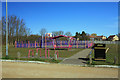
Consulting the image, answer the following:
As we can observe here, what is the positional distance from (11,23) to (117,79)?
47672 mm

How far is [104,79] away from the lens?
A: 279 inches

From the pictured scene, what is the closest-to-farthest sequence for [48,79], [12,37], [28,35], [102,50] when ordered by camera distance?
[48,79]
[102,50]
[12,37]
[28,35]

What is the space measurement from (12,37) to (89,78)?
152ft

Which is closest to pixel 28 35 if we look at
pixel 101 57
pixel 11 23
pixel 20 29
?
pixel 20 29

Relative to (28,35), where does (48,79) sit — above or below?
below

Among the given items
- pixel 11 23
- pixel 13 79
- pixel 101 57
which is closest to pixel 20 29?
pixel 11 23

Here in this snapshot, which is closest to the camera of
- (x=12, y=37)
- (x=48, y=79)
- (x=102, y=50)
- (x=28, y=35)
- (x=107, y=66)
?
(x=48, y=79)

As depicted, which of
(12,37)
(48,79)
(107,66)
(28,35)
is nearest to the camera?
(48,79)

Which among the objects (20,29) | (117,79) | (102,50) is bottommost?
(117,79)

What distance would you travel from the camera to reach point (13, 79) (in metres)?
6.95

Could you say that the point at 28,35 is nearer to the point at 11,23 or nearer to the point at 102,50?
the point at 11,23

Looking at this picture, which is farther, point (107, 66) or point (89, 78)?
point (107, 66)

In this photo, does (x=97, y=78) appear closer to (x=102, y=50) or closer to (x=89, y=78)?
(x=89, y=78)

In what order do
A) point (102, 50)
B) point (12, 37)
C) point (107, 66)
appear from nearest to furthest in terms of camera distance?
1. point (107, 66)
2. point (102, 50)
3. point (12, 37)
